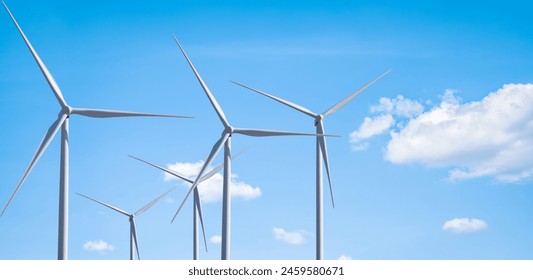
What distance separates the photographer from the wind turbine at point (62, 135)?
27.8 m

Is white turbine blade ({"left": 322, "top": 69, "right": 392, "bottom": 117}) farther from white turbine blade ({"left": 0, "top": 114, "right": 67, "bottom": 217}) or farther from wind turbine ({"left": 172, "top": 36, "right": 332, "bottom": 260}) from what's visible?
white turbine blade ({"left": 0, "top": 114, "right": 67, "bottom": 217})

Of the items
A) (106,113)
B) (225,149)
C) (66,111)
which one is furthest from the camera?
(225,149)

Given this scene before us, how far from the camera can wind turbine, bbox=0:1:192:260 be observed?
91.2 feet

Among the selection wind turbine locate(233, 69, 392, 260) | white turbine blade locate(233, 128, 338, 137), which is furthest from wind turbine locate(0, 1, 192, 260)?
wind turbine locate(233, 69, 392, 260)

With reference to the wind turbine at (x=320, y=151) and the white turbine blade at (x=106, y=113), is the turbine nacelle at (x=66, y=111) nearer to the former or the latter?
the white turbine blade at (x=106, y=113)

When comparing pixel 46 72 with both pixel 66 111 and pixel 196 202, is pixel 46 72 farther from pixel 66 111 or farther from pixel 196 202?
pixel 196 202

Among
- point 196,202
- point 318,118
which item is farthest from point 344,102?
point 196,202

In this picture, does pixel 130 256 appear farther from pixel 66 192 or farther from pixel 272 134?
pixel 66 192

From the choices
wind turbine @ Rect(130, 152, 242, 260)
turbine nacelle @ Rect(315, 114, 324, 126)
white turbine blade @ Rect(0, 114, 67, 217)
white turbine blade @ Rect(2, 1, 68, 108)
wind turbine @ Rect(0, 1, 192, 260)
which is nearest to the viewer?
wind turbine @ Rect(0, 1, 192, 260)

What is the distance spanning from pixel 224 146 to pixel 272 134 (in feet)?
8.78

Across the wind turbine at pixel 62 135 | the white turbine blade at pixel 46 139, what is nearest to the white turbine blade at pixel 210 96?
the wind turbine at pixel 62 135

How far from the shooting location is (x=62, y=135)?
29219 mm

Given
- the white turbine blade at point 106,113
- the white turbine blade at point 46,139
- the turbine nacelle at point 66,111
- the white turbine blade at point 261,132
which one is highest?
the white turbine blade at point 261,132
